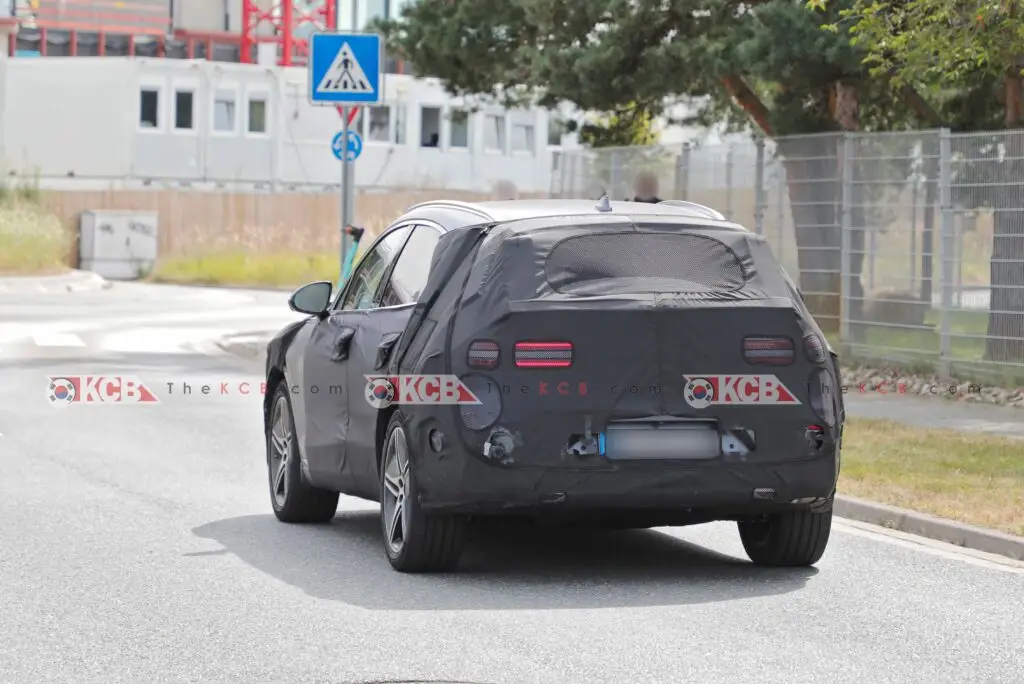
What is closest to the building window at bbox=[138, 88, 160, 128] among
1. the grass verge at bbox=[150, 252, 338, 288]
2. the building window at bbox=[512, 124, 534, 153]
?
the building window at bbox=[512, 124, 534, 153]

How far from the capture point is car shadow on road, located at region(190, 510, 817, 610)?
30.0ft

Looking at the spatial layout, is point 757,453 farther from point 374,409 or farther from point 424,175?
point 424,175

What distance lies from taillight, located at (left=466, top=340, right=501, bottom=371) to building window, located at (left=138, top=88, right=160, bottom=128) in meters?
63.4

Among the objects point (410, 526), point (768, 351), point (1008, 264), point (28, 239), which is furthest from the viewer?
point (28, 239)

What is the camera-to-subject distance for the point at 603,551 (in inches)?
424

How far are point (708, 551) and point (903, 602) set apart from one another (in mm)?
1706

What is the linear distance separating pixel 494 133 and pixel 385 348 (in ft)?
233

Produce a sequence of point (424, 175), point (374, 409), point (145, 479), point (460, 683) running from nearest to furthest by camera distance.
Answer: point (460, 683) < point (374, 409) < point (145, 479) < point (424, 175)

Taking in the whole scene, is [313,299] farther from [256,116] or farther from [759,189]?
[256,116]

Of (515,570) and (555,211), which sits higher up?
(555,211)

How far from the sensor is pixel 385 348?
9984 millimetres

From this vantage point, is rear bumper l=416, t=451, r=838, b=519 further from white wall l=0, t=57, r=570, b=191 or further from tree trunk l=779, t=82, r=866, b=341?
white wall l=0, t=57, r=570, b=191

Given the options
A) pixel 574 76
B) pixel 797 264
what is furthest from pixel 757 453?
pixel 574 76

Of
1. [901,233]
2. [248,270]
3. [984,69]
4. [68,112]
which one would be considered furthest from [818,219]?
[68,112]
